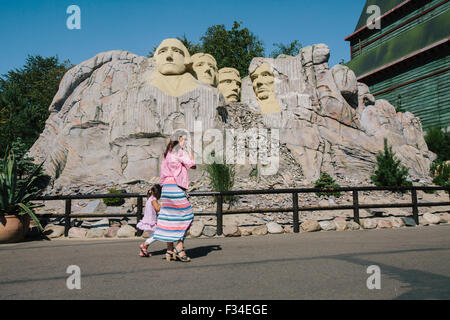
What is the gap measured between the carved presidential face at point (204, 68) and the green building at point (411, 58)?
15.1 meters

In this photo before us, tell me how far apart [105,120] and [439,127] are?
67.2 ft

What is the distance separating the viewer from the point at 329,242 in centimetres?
654

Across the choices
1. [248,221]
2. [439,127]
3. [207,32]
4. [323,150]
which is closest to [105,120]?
[248,221]

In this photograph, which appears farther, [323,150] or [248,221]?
[323,150]

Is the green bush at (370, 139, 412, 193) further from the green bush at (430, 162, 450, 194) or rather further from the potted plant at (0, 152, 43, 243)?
the potted plant at (0, 152, 43, 243)

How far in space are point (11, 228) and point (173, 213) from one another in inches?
173

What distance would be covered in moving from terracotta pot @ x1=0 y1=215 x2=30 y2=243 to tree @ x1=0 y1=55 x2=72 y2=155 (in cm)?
764

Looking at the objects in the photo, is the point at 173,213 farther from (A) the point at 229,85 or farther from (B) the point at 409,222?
(A) the point at 229,85

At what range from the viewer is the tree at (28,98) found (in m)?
20.9

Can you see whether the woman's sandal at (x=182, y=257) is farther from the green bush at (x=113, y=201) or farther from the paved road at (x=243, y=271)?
the green bush at (x=113, y=201)

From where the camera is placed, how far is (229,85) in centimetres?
1992

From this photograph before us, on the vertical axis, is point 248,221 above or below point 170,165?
below

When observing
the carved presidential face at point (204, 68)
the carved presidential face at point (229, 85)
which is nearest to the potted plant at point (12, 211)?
the carved presidential face at point (204, 68)
